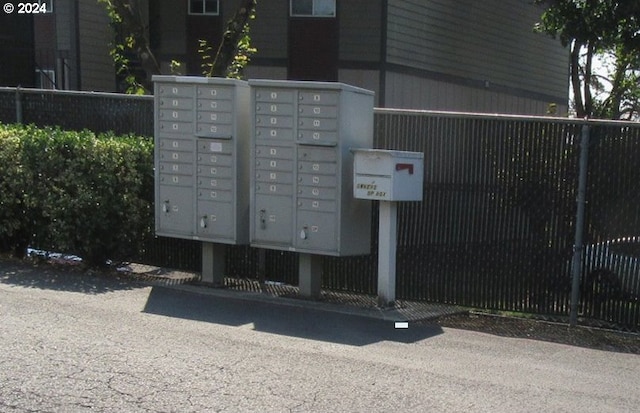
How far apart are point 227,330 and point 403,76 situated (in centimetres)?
1340

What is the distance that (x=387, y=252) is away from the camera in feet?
26.9

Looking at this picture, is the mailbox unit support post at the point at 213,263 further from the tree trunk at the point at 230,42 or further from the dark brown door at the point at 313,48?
the dark brown door at the point at 313,48

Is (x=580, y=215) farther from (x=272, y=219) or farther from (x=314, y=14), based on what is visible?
(x=314, y=14)

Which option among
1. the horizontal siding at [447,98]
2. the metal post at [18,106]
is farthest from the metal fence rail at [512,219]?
the horizontal siding at [447,98]

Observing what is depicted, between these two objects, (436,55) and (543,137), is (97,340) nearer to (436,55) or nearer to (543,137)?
(543,137)

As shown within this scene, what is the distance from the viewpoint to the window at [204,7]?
2052 cm

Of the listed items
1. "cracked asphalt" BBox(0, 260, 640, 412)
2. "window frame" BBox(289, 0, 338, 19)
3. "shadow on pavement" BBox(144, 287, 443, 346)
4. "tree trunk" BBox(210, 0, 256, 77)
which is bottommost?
"shadow on pavement" BBox(144, 287, 443, 346)

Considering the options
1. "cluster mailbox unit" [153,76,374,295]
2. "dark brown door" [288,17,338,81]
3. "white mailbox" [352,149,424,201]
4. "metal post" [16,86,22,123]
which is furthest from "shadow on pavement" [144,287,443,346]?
"dark brown door" [288,17,338,81]

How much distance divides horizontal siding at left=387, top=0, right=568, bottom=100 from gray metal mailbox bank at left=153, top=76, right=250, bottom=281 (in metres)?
10.8

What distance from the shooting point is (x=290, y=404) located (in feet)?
17.7

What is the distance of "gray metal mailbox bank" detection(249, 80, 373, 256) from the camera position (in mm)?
8203

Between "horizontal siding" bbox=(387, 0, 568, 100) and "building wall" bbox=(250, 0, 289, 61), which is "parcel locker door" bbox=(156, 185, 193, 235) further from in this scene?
"building wall" bbox=(250, 0, 289, 61)

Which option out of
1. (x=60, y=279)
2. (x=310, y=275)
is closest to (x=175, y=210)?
(x=60, y=279)

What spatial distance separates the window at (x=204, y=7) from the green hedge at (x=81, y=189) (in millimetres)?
11114
